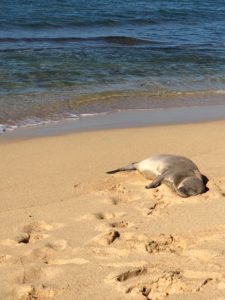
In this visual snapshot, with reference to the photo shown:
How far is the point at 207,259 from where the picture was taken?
404 centimetres

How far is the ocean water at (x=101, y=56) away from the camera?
9.46 m

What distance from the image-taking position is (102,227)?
15.1 ft

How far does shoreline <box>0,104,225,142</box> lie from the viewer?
7.67 m

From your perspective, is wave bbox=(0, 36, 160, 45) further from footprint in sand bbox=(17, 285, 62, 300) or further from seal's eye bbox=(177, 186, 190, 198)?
footprint in sand bbox=(17, 285, 62, 300)

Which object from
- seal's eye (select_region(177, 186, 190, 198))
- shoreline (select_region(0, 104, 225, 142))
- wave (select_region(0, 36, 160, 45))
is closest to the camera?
seal's eye (select_region(177, 186, 190, 198))

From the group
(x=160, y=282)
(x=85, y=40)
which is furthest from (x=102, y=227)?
(x=85, y=40)

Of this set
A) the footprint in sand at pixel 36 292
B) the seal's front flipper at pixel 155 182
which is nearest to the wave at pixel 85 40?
the seal's front flipper at pixel 155 182

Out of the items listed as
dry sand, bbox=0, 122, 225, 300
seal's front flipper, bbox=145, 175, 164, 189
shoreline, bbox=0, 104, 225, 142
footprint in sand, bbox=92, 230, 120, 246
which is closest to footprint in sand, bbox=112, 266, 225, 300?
dry sand, bbox=0, 122, 225, 300

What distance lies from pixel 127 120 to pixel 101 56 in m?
5.22

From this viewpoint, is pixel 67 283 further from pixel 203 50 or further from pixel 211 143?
pixel 203 50

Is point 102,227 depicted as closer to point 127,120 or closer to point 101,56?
point 127,120

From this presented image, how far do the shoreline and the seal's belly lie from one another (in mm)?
2022

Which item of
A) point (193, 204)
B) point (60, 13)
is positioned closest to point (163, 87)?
point (193, 204)

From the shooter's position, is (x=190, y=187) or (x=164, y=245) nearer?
(x=164, y=245)
